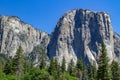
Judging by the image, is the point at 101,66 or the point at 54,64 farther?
the point at 54,64

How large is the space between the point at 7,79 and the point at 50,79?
1314cm

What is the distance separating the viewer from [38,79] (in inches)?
3068

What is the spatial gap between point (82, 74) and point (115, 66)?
31.7 meters

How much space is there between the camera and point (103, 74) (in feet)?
208

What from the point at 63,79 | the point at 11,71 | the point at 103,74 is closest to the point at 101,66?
the point at 103,74

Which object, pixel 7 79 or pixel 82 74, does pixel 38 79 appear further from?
pixel 82 74

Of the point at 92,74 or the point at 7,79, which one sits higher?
the point at 92,74

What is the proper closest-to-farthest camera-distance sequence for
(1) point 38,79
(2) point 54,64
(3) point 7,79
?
(3) point 7,79 < (1) point 38,79 < (2) point 54,64

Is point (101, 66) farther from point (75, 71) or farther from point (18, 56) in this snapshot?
point (75, 71)

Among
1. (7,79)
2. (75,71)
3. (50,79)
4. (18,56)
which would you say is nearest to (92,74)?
(75,71)

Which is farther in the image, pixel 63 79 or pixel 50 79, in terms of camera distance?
pixel 63 79

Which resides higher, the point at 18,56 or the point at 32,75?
the point at 18,56

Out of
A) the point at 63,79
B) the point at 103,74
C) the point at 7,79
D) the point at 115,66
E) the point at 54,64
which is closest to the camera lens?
the point at 103,74

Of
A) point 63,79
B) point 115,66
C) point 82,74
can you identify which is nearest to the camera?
point 63,79
